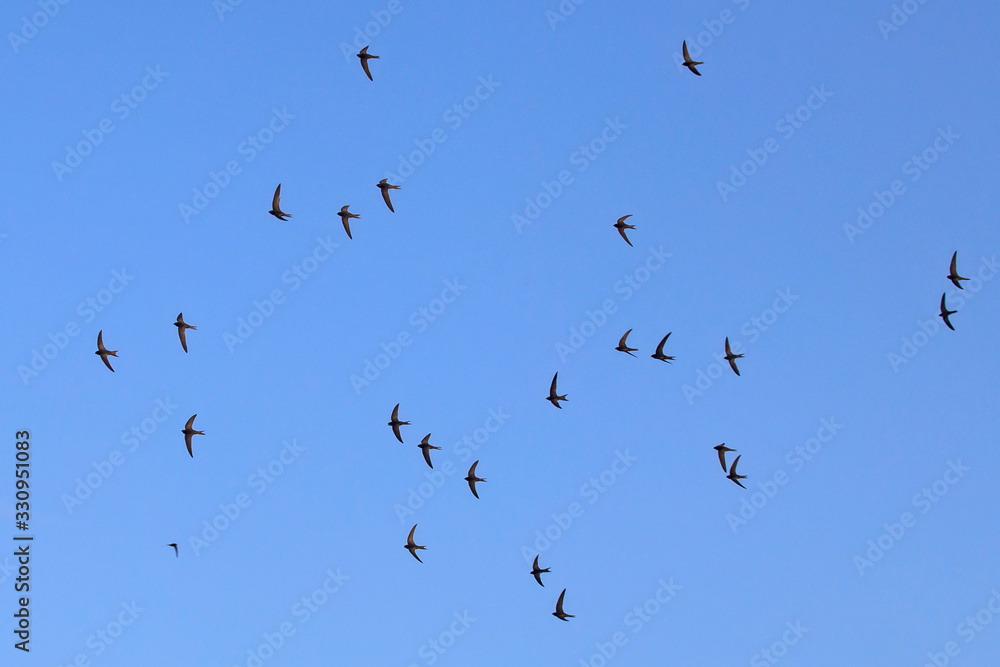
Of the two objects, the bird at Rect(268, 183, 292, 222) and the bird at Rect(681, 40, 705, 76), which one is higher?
the bird at Rect(681, 40, 705, 76)

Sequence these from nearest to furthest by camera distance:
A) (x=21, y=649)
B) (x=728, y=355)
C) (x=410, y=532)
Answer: (x=21, y=649), (x=728, y=355), (x=410, y=532)

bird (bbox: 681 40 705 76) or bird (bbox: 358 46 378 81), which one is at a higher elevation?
bird (bbox: 681 40 705 76)

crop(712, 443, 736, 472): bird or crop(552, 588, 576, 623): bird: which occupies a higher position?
crop(712, 443, 736, 472): bird

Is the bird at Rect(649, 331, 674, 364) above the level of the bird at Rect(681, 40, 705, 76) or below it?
below

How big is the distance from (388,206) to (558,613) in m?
22.1

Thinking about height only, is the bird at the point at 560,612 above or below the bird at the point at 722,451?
below

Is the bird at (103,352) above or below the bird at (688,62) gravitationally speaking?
below

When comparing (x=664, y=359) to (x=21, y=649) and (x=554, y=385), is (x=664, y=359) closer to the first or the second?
(x=554, y=385)

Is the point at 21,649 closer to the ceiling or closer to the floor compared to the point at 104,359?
closer to the floor

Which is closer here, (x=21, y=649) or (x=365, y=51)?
(x=21, y=649)

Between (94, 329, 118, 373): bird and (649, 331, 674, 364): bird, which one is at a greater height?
(649, 331, 674, 364): bird

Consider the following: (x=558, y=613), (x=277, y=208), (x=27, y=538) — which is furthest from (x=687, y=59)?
(x=27, y=538)

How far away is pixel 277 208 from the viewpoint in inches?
2665

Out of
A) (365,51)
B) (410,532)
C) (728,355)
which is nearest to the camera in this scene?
(365,51)
